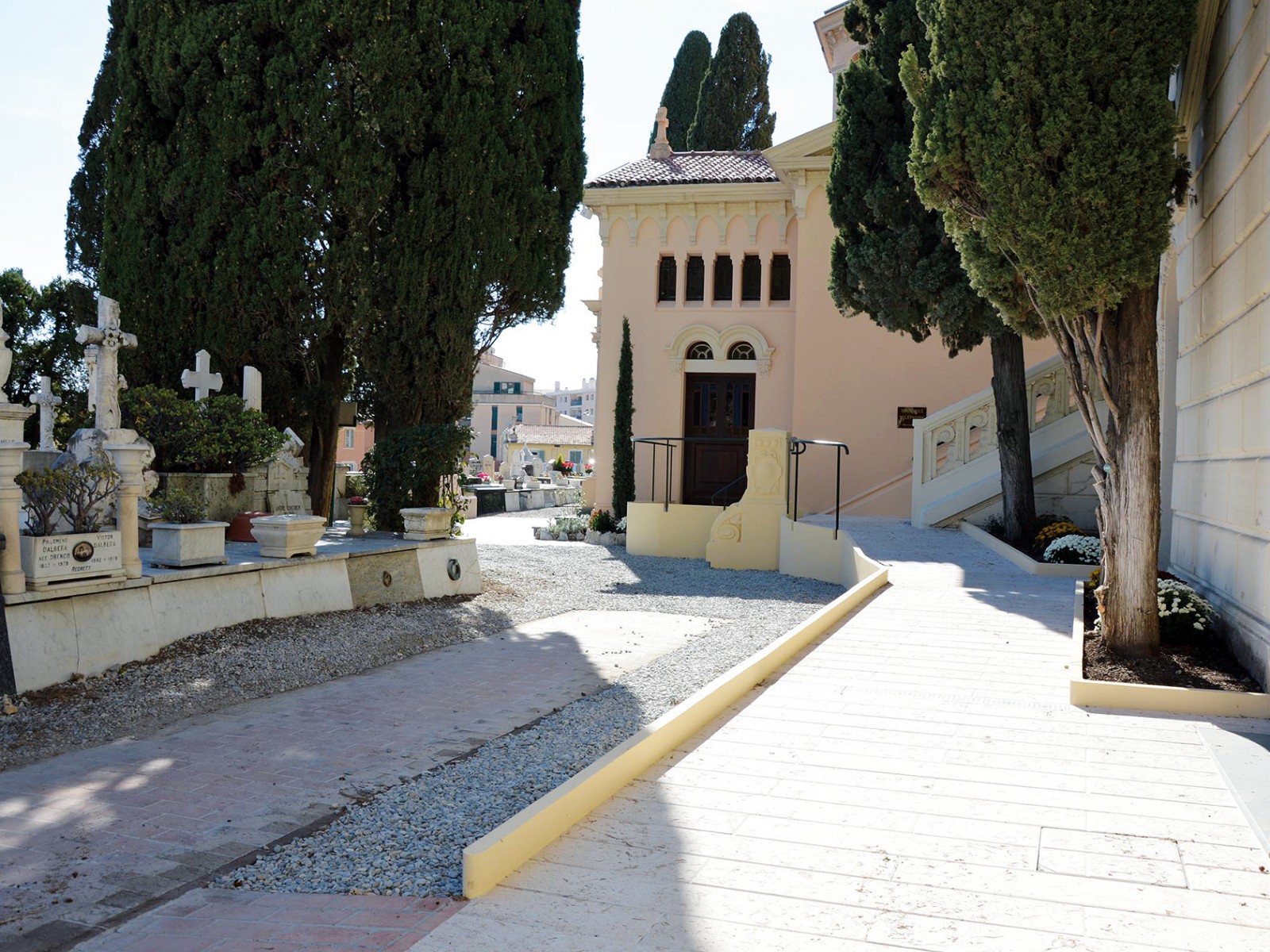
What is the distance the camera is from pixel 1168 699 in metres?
6.06

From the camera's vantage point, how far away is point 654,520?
58.6 feet

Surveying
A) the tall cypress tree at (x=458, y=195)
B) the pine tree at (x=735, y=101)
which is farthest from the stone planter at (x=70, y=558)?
the pine tree at (x=735, y=101)

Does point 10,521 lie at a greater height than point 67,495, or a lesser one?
lesser

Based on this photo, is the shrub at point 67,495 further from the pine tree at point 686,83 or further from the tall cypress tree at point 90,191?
the pine tree at point 686,83

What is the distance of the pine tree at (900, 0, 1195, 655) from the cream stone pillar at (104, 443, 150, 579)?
6.48 m

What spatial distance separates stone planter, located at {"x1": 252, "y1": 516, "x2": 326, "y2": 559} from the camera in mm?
9797

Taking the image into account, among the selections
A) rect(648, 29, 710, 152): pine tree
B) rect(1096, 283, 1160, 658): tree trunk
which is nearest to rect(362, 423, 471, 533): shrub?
rect(1096, 283, 1160, 658): tree trunk

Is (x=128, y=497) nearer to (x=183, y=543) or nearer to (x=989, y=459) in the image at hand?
(x=183, y=543)

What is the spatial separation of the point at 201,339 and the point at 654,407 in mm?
11275

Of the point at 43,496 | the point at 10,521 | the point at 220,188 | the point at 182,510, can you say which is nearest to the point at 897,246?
the point at 220,188

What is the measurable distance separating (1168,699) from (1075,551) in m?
6.03

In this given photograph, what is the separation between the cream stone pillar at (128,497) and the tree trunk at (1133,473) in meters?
7.21

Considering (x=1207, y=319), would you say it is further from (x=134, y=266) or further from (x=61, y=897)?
(x=134, y=266)

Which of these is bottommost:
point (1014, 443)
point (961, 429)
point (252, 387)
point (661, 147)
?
point (1014, 443)
